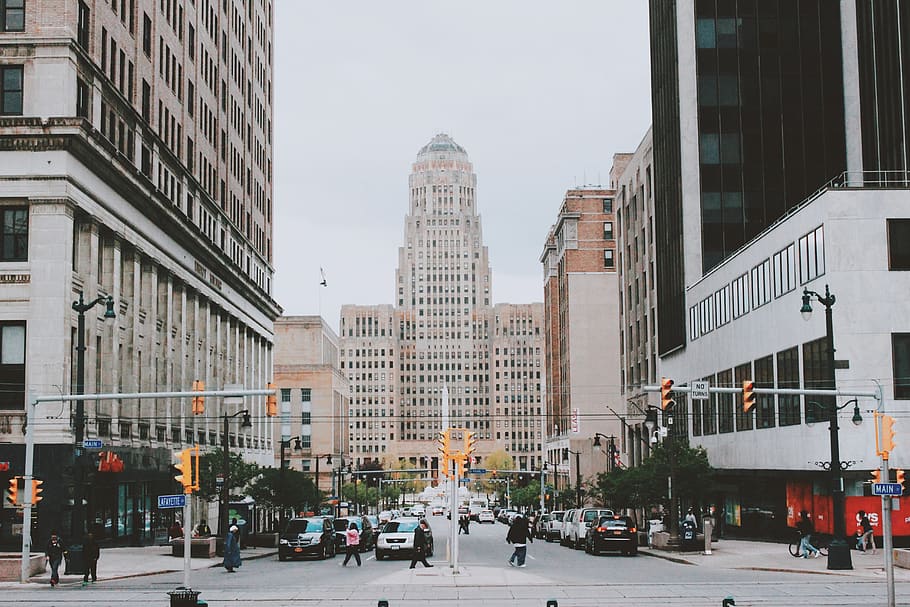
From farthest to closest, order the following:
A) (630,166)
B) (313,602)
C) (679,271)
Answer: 1. (630,166)
2. (679,271)
3. (313,602)

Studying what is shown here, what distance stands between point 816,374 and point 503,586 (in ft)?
77.9

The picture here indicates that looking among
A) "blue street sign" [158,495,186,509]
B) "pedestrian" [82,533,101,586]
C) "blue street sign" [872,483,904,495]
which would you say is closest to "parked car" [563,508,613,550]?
"pedestrian" [82,533,101,586]

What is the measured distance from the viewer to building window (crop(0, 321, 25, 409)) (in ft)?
170

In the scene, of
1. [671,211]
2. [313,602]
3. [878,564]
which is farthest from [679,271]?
[313,602]

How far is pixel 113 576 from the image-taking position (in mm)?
40750

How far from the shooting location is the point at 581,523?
59000 millimetres

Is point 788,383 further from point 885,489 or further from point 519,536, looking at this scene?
point 885,489

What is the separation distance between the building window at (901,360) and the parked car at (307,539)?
25.9m

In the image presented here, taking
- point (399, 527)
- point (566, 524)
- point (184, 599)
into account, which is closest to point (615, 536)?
point (399, 527)

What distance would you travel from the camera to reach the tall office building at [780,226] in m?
49.5

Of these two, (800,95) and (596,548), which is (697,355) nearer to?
(800,95)

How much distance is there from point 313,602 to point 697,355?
5004cm

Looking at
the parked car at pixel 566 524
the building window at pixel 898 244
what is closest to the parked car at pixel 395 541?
the parked car at pixel 566 524

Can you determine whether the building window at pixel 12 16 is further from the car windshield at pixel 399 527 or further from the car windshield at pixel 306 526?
the car windshield at pixel 399 527
